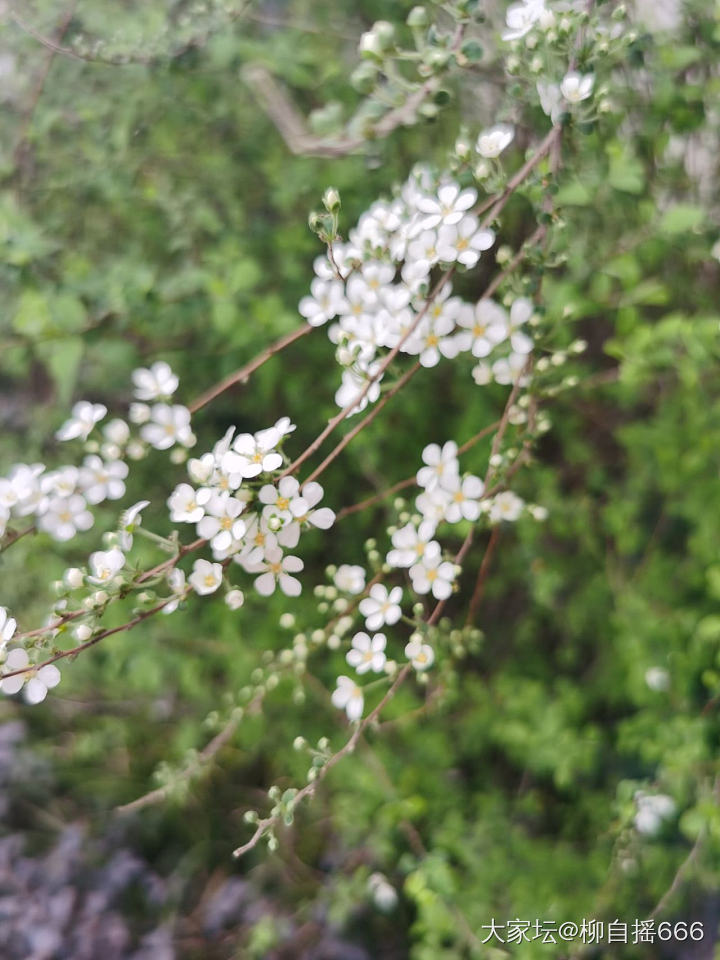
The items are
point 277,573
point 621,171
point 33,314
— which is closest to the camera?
point 277,573

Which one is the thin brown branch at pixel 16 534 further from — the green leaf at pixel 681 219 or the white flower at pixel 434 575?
the green leaf at pixel 681 219

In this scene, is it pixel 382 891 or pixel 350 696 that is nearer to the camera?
pixel 350 696

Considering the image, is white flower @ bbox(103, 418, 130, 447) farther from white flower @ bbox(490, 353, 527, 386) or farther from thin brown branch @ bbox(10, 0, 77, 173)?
thin brown branch @ bbox(10, 0, 77, 173)

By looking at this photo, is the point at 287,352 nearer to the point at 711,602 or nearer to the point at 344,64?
the point at 344,64

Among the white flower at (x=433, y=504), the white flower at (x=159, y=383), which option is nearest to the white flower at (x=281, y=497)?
the white flower at (x=433, y=504)

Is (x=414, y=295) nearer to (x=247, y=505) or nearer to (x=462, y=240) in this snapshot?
(x=462, y=240)

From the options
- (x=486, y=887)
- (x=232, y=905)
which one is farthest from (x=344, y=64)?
(x=232, y=905)

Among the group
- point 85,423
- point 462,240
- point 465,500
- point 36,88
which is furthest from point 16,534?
point 36,88
